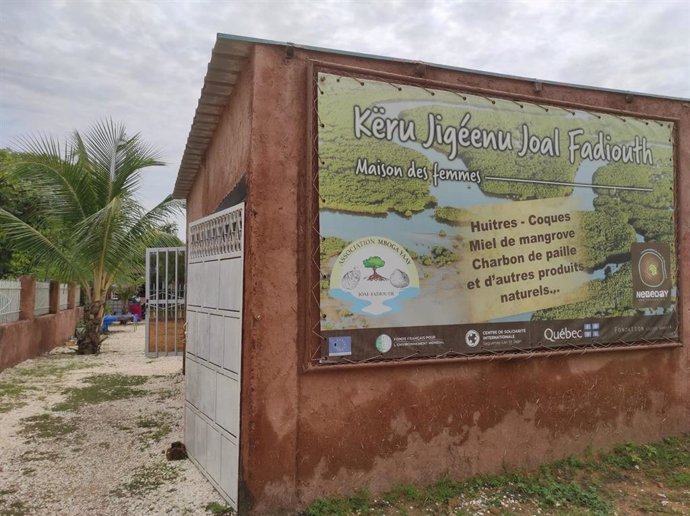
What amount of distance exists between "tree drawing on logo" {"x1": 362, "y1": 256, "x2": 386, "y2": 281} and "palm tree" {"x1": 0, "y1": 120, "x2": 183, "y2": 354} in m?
9.01

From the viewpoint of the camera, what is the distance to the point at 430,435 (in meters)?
4.62

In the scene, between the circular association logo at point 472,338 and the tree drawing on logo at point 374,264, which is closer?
the tree drawing on logo at point 374,264

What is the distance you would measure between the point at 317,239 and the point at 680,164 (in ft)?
14.3

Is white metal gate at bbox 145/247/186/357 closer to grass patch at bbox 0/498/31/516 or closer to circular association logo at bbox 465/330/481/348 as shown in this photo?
grass patch at bbox 0/498/31/516

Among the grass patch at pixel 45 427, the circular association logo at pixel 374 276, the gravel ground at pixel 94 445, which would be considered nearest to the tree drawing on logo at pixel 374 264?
the circular association logo at pixel 374 276

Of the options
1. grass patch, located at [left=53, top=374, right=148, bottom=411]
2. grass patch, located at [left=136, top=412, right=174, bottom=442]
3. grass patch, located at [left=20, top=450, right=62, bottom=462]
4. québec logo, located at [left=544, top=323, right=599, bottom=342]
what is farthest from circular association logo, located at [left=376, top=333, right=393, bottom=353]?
grass patch, located at [left=53, top=374, right=148, bottom=411]

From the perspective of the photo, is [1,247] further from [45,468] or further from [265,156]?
[265,156]

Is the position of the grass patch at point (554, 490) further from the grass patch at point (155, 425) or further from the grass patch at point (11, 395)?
the grass patch at point (11, 395)

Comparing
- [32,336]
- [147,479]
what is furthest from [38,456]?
[32,336]

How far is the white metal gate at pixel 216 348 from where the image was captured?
4340 millimetres

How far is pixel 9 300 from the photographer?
1191 cm

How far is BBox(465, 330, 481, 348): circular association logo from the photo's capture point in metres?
4.79

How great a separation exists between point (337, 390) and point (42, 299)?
13419mm

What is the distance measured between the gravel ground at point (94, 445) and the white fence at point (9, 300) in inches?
52.4
